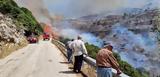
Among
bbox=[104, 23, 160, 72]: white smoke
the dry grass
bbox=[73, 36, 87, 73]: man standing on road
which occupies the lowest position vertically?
bbox=[104, 23, 160, 72]: white smoke

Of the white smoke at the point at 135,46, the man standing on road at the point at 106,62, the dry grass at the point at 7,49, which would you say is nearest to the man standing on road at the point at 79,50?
the man standing on road at the point at 106,62

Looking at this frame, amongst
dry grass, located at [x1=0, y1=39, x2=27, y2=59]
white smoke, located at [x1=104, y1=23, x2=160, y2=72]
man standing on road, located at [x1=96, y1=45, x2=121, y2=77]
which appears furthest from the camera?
white smoke, located at [x1=104, y1=23, x2=160, y2=72]

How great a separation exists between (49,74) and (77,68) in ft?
5.16

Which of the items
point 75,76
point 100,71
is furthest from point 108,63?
point 75,76

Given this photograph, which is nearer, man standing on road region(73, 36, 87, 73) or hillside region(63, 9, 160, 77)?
man standing on road region(73, 36, 87, 73)

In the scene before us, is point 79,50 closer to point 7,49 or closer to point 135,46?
point 7,49

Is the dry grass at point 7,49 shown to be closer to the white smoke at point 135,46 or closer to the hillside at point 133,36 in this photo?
the hillside at point 133,36

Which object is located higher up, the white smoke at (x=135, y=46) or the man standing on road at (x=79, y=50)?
the man standing on road at (x=79, y=50)

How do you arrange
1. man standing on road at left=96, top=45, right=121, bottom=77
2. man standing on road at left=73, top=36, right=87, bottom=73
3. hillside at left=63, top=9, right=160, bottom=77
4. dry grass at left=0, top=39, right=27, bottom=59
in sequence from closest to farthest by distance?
1. man standing on road at left=96, top=45, right=121, bottom=77
2. man standing on road at left=73, top=36, right=87, bottom=73
3. dry grass at left=0, top=39, right=27, bottom=59
4. hillside at left=63, top=9, right=160, bottom=77

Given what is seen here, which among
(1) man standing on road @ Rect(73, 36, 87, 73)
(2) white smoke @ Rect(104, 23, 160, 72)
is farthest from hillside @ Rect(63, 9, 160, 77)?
(1) man standing on road @ Rect(73, 36, 87, 73)

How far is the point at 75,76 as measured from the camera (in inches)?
904

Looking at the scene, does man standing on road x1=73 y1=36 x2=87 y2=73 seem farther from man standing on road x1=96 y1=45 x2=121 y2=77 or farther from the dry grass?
the dry grass

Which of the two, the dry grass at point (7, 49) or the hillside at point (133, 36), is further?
the hillside at point (133, 36)

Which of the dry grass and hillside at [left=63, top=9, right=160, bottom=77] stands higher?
the dry grass
